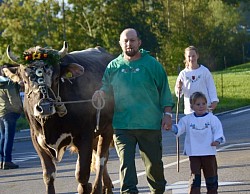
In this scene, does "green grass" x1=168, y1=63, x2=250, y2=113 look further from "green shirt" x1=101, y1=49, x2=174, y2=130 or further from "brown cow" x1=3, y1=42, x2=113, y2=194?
"green shirt" x1=101, y1=49, x2=174, y2=130

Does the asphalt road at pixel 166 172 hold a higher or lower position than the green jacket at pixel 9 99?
lower

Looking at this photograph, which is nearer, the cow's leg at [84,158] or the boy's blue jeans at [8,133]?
the cow's leg at [84,158]

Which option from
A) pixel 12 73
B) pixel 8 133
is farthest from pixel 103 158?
pixel 8 133

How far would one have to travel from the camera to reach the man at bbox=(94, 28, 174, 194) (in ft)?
29.3

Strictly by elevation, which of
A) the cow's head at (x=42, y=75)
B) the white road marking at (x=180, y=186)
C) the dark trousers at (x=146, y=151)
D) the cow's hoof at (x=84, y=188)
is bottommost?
the white road marking at (x=180, y=186)

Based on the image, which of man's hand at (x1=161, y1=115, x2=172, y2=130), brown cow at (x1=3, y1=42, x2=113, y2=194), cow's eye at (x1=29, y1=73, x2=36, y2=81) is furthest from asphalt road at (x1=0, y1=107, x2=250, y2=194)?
cow's eye at (x1=29, y1=73, x2=36, y2=81)

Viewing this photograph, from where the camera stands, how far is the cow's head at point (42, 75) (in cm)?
926

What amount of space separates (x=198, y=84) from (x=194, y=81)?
0.09 metres

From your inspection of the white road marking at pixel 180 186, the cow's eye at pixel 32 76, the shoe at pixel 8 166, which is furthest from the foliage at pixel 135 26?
the cow's eye at pixel 32 76

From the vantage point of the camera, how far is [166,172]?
13.2m

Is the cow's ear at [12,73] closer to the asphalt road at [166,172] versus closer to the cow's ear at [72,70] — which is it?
the cow's ear at [72,70]

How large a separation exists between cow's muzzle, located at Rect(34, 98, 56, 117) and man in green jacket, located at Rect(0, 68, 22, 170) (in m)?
6.27

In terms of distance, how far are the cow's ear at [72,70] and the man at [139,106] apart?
93 centimetres

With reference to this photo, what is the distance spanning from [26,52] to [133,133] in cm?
178
